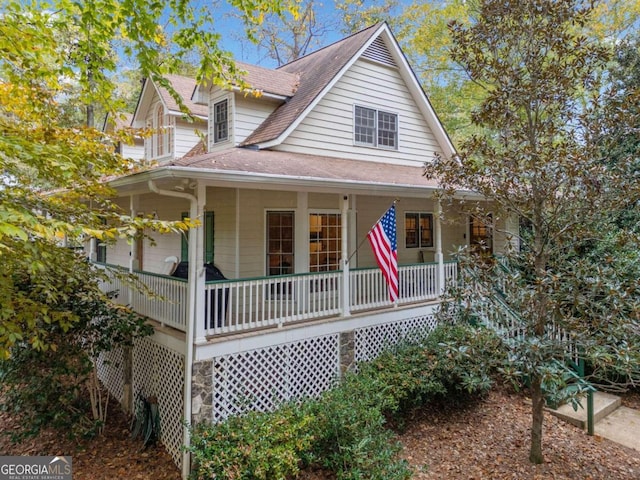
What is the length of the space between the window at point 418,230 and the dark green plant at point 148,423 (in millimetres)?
8005

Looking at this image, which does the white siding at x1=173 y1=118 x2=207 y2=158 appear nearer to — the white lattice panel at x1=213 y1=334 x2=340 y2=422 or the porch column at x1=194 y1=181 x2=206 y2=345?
the porch column at x1=194 y1=181 x2=206 y2=345

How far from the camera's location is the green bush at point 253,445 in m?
5.06

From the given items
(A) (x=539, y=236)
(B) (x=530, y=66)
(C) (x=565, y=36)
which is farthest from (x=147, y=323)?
(C) (x=565, y=36)

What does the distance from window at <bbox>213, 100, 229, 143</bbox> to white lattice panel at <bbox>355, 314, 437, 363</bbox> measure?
6286 millimetres

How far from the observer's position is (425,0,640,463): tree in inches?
197

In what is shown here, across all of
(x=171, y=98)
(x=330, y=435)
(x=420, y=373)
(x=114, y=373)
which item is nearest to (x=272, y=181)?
(x=330, y=435)

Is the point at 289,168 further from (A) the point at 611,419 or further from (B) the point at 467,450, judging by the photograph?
(A) the point at 611,419

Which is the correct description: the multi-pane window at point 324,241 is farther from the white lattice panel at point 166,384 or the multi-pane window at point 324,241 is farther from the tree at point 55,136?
the tree at point 55,136

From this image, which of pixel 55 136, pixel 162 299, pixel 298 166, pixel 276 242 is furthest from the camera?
pixel 276 242

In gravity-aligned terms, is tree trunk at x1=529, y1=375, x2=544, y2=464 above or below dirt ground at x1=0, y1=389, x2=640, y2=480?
above

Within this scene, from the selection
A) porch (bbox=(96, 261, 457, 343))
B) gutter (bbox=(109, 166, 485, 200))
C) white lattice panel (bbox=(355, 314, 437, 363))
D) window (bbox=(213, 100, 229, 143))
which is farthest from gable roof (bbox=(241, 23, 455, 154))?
white lattice panel (bbox=(355, 314, 437, 363))

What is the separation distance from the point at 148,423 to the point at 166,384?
834 millimetres

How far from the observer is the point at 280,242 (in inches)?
356

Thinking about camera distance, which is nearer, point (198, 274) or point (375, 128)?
point (198, 274)
